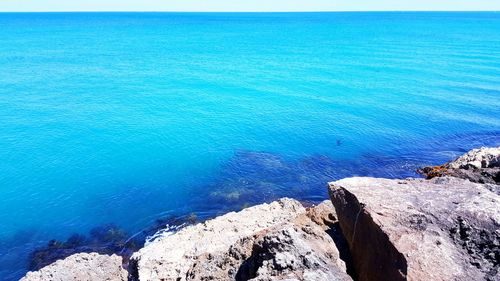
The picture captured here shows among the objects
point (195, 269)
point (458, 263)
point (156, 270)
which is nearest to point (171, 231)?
point (156, 270)

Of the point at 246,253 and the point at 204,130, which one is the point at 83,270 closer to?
the point at 246,253

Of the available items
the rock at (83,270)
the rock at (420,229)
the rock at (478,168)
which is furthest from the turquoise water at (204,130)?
the rock at (420,229)

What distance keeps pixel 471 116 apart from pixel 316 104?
1235 cm

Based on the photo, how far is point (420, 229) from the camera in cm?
780

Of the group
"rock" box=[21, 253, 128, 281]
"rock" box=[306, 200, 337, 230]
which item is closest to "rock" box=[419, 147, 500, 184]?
"rock" box=[306, 200, 337, 230]

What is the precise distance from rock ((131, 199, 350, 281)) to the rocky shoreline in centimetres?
2

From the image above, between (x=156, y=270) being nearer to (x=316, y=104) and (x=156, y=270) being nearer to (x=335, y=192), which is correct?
(x=335, y=192)

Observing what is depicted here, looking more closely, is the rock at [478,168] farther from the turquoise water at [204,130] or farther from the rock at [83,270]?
the rock at [83,270]

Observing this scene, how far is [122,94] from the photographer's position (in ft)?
123

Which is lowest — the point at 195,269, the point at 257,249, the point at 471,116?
the point at 471,116

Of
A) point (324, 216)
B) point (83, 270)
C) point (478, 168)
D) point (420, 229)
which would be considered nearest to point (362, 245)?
point (420, 229)

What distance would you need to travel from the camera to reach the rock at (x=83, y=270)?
36.5ft

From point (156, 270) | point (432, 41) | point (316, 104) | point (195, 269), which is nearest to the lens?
point (195, 269)

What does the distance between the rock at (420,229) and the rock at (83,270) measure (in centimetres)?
696
